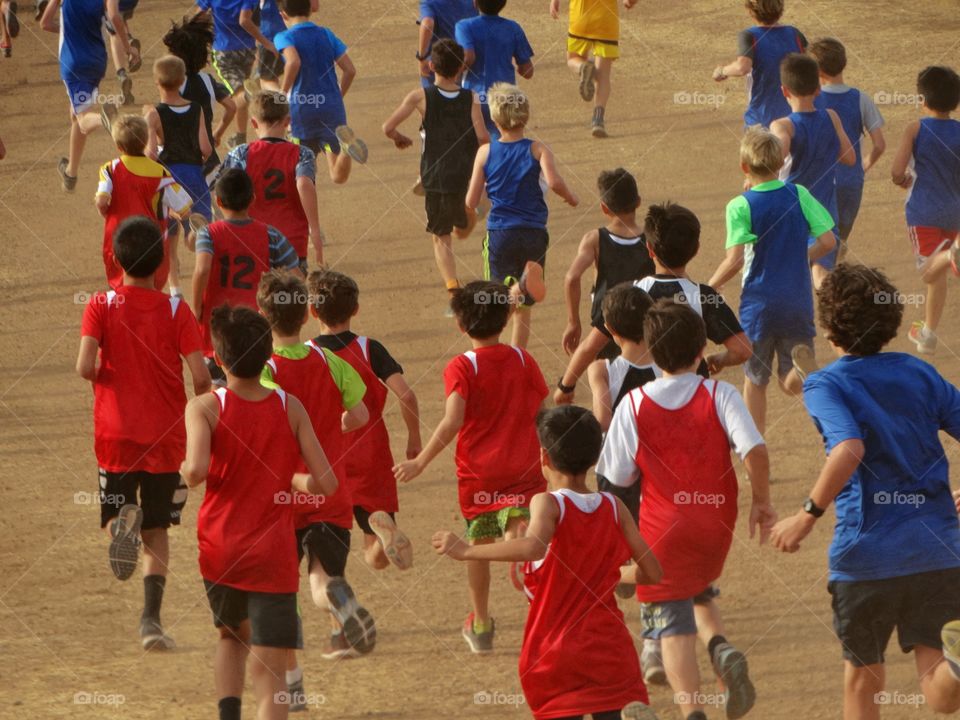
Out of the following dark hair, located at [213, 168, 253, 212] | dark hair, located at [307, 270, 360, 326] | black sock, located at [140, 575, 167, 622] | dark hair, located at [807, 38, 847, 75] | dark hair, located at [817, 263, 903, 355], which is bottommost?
black sock, located at [140, 575, 167, 622]

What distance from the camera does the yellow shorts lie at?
15.6 metres

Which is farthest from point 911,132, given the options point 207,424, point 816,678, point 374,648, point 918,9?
point 918,9

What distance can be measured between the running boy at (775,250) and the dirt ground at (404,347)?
96cm

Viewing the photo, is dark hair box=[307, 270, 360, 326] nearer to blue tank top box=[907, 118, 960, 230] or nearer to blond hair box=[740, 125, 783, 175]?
blond hair box=[740, 125, 783, 175]

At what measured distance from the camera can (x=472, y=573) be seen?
297 inches

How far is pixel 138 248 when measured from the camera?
761 cm

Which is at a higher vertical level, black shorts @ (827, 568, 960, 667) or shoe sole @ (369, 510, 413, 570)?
black shorts @ (827, 568, 960, 667)

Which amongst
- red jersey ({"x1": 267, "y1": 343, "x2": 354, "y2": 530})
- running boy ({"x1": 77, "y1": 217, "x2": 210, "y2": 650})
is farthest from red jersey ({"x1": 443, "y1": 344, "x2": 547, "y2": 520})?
running boy ({"x1": 77, "y1": 217, "x2": 210, "y2": 650})

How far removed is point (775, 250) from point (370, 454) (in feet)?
9.23

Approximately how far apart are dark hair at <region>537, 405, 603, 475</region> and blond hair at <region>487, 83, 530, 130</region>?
4.50m

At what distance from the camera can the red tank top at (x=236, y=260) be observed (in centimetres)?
886

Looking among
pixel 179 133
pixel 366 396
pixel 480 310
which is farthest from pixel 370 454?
pixel 179 133

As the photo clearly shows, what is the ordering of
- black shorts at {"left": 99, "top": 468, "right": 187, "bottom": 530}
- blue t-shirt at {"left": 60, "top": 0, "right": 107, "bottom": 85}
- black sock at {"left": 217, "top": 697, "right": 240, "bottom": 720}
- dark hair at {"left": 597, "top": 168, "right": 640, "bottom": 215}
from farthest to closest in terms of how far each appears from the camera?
blue t-shirt at {"left": 60, "top": 0, "right": 107, "bottom": 85} → dark hair at {"left": 597, "top": 168, "right": 640, "bottom": 215} → black shorts at {"left": 99, "top": 468, "right": 187, "bottom": 530} → black sock at {"left": 217, "top": 697, "right": 240, "bottom": 720}

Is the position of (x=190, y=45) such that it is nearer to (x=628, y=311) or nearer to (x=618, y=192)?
(x=618, y=192)
